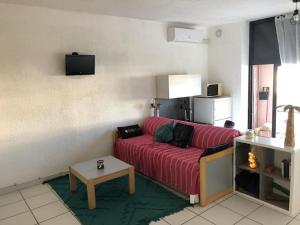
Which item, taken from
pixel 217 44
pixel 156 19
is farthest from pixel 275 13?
pixel 156 19

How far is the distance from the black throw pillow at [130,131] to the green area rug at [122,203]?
83cm

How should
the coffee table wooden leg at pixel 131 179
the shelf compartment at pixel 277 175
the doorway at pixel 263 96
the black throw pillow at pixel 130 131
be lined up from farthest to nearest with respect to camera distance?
1. the doorway at pixel 263 96
2. the black throw pillow at pixel 130 131
3. the coffee table wooden leg at pixel 131 179
4. the shelf compartment at pixel 277 175

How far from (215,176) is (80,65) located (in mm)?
2380

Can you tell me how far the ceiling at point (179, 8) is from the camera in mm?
3242

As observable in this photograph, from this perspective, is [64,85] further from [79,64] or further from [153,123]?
[153,123]

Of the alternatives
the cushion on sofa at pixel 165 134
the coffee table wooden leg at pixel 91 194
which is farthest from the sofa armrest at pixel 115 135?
the coffee table wooden leg at pixel 91 194

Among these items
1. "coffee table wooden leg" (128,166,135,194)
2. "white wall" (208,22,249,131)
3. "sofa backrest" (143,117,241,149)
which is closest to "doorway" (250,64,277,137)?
"white wall" (208,22,249,131)

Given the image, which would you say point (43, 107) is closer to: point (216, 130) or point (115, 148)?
point (115, 148)

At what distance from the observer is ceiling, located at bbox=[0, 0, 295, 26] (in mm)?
3242

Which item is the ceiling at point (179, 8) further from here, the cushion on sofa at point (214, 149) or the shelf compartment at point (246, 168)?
the shelf compartment at point (246, 168)

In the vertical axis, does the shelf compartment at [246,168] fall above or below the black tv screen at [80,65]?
below

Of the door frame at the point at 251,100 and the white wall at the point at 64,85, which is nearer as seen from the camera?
the white wall at the point at 64,85

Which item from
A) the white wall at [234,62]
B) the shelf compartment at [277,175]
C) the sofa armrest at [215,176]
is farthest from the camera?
the white wall at [234,62]

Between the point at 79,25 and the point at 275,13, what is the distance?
312 cm
